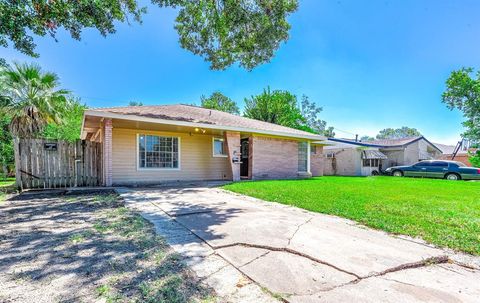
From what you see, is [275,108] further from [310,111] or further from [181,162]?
[310,111]

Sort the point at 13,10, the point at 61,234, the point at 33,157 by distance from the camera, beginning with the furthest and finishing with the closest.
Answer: the point at 33,157
the point at 13,10
the point at 61,234

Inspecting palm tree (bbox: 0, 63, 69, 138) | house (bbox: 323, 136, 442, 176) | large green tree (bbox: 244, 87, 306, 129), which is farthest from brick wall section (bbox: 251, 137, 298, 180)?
large green tree (bbox: 244, 87, 306, 129)

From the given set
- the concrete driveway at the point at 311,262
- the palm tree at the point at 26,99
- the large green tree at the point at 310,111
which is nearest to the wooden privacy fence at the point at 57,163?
the palm tree at the point at 26,99

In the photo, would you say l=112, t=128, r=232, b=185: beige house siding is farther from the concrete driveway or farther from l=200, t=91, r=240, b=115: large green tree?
l=200, t=91, r=240, b=115: large green tree

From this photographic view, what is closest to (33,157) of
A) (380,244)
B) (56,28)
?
(56,28)

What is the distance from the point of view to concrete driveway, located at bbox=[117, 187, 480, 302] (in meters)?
1.88

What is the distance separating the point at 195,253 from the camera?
8.81ft

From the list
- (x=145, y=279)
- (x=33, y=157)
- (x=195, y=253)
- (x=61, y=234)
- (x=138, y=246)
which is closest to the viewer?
(x=145, y=279)

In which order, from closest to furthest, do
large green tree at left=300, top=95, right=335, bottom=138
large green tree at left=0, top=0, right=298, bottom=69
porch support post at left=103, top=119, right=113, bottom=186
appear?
large green tree at left=0, top=0, right=298, bottom=69 → porch support post at left=103, top=119, right=113, bottom=186 → large green tree at left=300, top=95, right=335, bottom=138

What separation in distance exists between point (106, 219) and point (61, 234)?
0.87 meters

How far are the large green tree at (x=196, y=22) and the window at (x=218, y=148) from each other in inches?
139

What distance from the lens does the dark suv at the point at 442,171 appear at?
15.1 meters

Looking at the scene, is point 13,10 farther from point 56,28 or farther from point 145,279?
point 145,279

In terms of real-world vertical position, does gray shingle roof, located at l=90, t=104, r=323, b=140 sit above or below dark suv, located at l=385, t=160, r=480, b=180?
above
